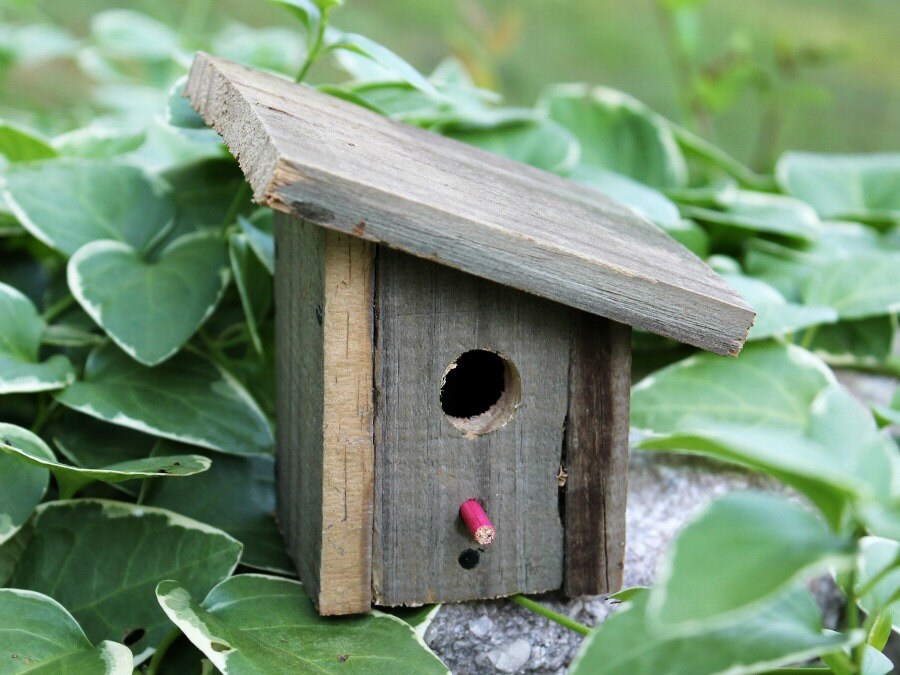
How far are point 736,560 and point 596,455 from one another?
0.40 metres

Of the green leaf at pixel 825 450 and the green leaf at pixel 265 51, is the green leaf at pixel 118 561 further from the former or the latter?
the green leaf at pixel 265 51

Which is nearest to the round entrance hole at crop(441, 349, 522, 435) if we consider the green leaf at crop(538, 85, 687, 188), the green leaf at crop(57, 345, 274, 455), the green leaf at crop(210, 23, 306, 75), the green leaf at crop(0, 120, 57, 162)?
the green leaf at crop(57, 345, 274, 455)

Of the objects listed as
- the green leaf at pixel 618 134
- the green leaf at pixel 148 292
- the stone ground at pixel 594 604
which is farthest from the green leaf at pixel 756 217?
the green leaf at pixel 148 292

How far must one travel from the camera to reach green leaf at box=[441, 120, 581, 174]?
154 centimetres

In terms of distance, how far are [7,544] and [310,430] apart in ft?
1.33

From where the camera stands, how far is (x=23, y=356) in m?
1.15

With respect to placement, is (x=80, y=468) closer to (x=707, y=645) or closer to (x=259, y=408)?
(x=259, y=408)

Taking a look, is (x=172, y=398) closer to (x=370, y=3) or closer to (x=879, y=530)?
(x=879, y=530)

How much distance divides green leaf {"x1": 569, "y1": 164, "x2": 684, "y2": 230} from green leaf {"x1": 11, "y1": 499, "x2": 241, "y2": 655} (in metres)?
0.74

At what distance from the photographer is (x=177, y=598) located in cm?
91

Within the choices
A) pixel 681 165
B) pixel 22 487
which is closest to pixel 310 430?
pixel 22 487

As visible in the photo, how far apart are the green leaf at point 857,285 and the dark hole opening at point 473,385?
60cm

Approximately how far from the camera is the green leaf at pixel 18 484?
3.33 feet

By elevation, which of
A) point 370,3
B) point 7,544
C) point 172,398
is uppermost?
point 370,3
